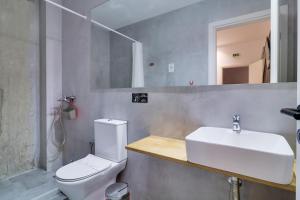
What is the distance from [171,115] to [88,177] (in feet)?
2.74

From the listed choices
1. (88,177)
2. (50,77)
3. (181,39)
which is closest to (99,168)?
(88,177)

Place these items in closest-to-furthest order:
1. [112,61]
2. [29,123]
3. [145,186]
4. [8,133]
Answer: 1. [145,186]
2. [112,61]
3. [8,133]
4. [29,123]

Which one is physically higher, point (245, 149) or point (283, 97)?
point (283, 97)

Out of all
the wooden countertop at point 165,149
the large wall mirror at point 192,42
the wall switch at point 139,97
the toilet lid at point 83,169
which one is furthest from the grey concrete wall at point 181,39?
the toilet lid at point 83,169

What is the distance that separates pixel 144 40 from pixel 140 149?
40.4 inches

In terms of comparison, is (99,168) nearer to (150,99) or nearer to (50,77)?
(150,99)

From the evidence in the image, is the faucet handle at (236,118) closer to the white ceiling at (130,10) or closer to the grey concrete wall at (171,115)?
the grey concrete wall at (171,115)

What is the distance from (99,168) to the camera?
149cm

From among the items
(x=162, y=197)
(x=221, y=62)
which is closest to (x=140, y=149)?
(x=162, y=197)

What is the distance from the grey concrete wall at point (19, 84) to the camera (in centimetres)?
204

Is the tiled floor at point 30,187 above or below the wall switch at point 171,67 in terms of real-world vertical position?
below

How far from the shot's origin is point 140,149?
1.16 metres

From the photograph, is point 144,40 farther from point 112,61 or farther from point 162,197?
point 162,197

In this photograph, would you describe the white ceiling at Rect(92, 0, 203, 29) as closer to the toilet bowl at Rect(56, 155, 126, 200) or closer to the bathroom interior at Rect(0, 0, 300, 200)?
the bathroom interior at Rect(0, 0, 300, 200)
